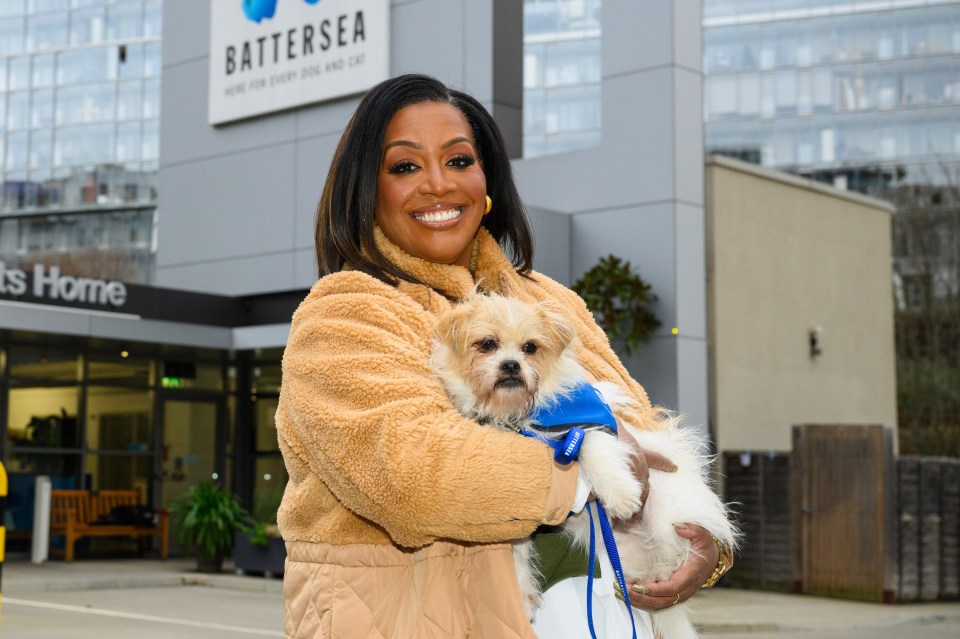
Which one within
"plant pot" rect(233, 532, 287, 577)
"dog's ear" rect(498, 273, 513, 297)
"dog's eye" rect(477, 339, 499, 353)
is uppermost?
"dog's ear" rect(498, 273, 513, 297)

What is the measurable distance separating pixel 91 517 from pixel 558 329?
54.9 feet

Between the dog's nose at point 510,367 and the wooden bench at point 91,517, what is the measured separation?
1616 centimetres

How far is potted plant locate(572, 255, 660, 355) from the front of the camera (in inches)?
541

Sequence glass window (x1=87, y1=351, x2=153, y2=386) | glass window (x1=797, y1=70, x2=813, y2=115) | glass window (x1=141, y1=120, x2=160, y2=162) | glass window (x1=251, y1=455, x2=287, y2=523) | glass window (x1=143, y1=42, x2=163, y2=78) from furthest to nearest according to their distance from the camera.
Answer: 1. glass window (x1=143, y1=42, x2=163, y2=78)
2. glass window (x1=141, y1=120, x2=160, y2=162)
3. glass window (x1=797, y1=70, x2=813, y2=115)
4. glass window (x1=251, y1=455, x2=287, y2=523)
5. glass window (x1=87, y1=351, x2=153, y2=386)

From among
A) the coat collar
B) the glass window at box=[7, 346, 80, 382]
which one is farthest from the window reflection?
the coat collar

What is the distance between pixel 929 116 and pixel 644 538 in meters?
64.5

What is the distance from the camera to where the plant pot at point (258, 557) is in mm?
15484

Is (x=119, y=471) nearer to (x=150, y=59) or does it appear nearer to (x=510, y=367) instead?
(x=510, y=367)

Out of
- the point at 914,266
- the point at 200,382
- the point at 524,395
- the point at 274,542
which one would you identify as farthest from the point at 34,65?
the point at 524,395

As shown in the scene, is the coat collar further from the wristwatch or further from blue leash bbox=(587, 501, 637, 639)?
the wristwatch

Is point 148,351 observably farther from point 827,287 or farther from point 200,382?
point 827,287

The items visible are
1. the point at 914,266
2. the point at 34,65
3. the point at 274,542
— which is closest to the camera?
the point at 274,542

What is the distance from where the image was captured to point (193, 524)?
16.3 metres

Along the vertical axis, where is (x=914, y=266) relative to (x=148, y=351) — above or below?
above
